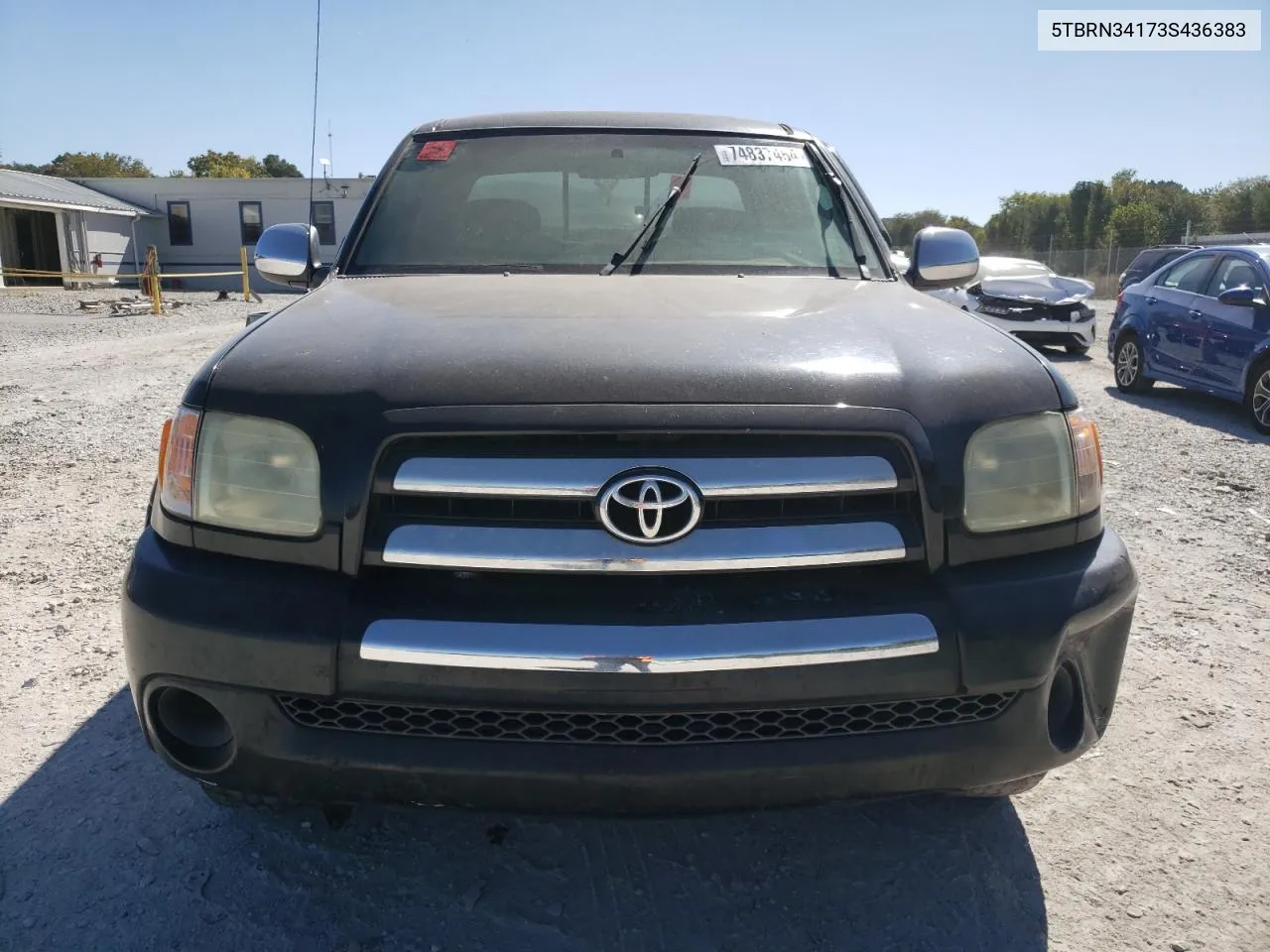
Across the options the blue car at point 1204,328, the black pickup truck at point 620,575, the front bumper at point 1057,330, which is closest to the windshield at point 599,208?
the black pickup truck at point 620,575

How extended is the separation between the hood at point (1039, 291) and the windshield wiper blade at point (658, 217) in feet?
34.7

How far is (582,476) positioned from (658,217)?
5.30 ft

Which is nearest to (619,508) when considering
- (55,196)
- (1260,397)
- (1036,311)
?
(1260,397)

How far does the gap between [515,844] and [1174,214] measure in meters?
52.1

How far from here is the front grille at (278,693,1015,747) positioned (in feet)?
5.90

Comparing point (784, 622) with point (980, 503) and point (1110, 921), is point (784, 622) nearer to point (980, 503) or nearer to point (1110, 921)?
point (980, 503)

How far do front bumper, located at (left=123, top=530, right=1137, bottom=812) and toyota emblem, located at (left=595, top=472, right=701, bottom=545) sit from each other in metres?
0.19

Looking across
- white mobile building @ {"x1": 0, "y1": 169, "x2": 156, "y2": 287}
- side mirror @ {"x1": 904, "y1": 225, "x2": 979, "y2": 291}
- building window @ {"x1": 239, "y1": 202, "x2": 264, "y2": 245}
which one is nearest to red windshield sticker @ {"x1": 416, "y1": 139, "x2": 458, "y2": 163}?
side mirror @ {"x1": 904, "y1": 225, "x2": 979, "y2": 291}

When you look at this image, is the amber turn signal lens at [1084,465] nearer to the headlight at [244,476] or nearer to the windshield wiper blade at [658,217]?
the windshield wiper blade at [658,217]

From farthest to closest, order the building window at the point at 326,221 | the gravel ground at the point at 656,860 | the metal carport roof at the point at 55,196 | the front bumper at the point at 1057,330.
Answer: the building window at the point at 326,221 → the metal carport roof at the point at 55,196 → the front bumper at the point at 1057,330 → the gravel ground at the point at 656,860

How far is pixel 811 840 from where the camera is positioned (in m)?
2.47

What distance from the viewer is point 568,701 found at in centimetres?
174

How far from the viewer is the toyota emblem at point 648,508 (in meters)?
1.80

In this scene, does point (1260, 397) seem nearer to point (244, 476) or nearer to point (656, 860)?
point (656, 860)
